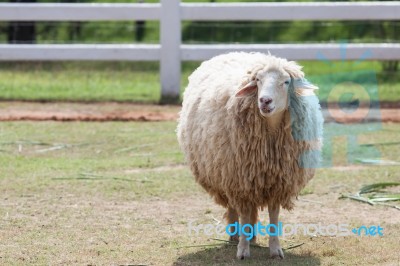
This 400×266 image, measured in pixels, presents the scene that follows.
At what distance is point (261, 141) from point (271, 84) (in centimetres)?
42

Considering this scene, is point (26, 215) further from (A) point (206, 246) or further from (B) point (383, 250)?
(B) point (383, 250)

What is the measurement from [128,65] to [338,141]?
7736 millimetres

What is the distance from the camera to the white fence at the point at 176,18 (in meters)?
13.6

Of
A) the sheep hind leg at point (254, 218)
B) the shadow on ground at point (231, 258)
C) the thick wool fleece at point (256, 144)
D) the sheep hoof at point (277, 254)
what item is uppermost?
the thick wool fleece at point (256, 144)

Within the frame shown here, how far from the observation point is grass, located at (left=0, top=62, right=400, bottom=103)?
555 inches

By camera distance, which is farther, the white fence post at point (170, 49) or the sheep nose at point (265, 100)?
the white fence post at point (170, 49)

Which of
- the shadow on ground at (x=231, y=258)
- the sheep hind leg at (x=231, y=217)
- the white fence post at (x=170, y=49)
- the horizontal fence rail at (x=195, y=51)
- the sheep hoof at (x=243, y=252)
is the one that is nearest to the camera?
the shadow on ground at (x=231, y=258)

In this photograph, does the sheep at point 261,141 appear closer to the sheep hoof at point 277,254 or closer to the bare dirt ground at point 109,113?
the sheep hoof at point 277,254

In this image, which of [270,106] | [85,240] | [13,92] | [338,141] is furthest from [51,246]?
[13,92]

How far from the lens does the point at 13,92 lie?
1439 centimetres

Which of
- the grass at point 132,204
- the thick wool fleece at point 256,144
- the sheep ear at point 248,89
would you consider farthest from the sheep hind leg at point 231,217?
the sheep ear at point 248,89

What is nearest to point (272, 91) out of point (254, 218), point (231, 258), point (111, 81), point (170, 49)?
point (254, 218)

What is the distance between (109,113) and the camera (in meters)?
12.6

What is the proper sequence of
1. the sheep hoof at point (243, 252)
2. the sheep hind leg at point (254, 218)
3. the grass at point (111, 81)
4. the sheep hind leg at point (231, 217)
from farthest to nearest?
the grass at point (111, 81)
the sheep hind leg at point (231, 217)
the sheep hind leg at point (254, 218)
the sheep hoof at point (243, 252)
